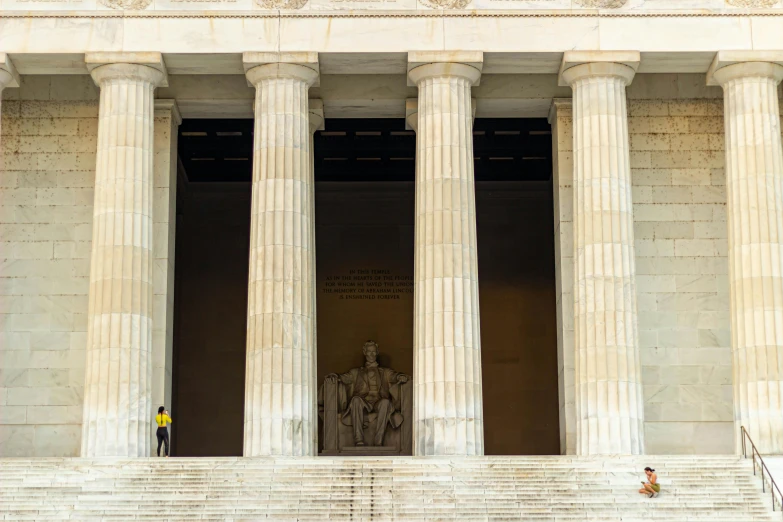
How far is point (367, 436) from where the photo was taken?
66.8 metres

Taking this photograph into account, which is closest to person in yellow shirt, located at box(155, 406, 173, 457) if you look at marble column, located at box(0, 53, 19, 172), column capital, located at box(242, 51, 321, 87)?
column capital, located at box(242, 51, 321, 87)

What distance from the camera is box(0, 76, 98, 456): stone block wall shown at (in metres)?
57.2

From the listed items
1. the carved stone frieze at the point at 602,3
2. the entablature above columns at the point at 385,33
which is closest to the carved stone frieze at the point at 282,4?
the entablature above columns at the point at 385,33

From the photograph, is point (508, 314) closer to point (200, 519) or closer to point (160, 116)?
point (160, 116)

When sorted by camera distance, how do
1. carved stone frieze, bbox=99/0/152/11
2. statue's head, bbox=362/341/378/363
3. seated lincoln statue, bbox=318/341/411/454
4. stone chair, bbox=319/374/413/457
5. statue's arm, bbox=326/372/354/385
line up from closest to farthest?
carved stone frieze, bbox=99/0/152/11
stone chair, bbox=319/374/413/457
seated lincoln statue, bbox=318/341/411/454
statue's arm, bbox=326/372/354/385
statue's head, bbox=362/341/378/363

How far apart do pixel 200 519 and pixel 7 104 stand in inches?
872

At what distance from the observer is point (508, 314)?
7181cm

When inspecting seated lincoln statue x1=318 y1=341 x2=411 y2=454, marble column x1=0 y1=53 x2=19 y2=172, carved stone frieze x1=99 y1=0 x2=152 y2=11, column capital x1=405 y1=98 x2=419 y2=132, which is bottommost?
seated lincoln statue x1=318 y1=341 x2=411 y2=454

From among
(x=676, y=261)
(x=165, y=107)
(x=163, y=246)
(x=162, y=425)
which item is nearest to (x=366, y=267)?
(x=163, y=246)

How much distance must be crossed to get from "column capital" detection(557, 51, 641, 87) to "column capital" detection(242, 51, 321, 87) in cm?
860

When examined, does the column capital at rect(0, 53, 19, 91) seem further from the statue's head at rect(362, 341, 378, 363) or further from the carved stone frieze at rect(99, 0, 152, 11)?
the statue's head at rect(362, 341, 378, 363)

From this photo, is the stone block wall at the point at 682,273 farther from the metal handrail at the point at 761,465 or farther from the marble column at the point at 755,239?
the metal handrail at the point at 761,465

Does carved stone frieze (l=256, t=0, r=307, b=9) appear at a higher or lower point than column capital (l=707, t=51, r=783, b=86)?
higher

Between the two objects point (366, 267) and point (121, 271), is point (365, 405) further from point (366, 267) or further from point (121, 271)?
point (121, 271)
